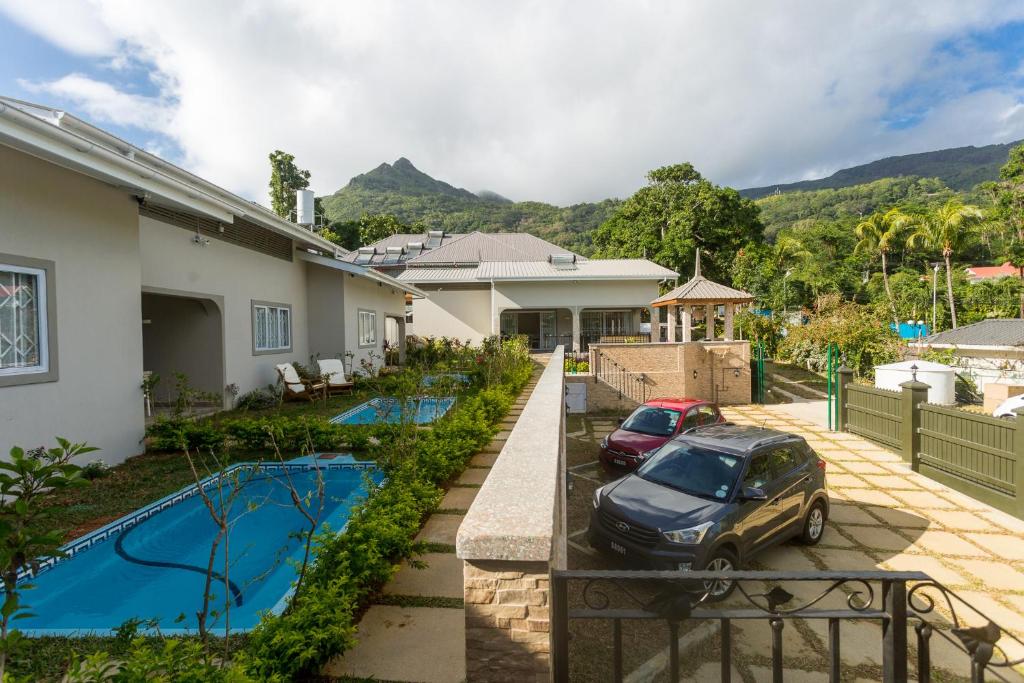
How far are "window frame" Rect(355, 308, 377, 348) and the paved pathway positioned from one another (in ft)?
41.0

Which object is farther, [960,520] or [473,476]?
[960,520]

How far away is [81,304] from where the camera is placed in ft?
21.3

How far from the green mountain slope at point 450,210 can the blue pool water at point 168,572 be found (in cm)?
4868

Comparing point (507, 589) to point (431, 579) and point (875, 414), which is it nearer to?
point (431, 579)

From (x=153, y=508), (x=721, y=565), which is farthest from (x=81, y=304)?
(x=721, y=565)

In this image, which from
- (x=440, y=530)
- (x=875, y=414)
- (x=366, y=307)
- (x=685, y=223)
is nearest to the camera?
(x=440, y=530)

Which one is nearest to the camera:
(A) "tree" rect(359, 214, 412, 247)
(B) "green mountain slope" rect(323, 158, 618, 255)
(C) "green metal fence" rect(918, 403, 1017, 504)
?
(C) "green metal fence" rect(918, 403, 1017, 504)

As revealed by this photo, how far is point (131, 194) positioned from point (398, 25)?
18.6 feet

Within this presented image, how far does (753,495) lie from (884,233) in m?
41.6

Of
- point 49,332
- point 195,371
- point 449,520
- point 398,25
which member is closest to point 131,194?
point 49,332

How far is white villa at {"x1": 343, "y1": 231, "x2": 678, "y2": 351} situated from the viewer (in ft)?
73.8

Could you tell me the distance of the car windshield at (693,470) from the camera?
5.02m

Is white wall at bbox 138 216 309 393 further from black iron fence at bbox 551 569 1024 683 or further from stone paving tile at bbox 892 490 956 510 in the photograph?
stone paving tile at bbox 892 490 956 510

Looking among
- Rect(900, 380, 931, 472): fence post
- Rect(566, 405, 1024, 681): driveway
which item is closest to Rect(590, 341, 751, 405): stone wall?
Rect(566, 405, 1024, 681): driveway
